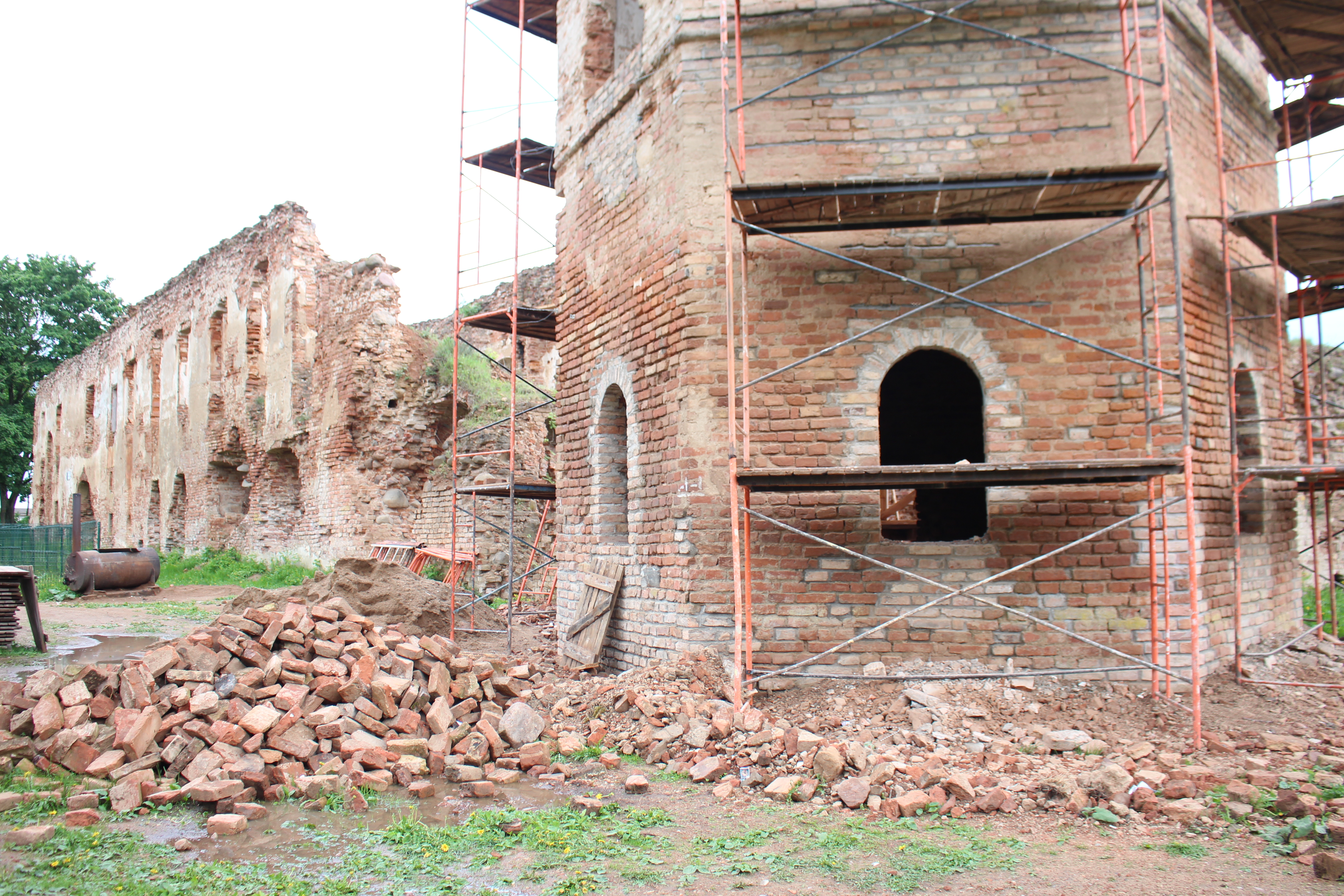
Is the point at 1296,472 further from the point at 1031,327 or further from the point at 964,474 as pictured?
the point at 964,474

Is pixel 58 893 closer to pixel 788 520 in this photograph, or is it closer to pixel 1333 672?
pixel 788 520

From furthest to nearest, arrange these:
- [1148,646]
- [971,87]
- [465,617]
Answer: [465,617] → [971,87] → [1148,646]

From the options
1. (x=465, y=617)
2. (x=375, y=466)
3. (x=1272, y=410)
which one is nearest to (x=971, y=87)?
(x=1272, y=410)

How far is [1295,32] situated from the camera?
8812 mm

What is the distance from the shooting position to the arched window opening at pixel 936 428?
37.9 feet

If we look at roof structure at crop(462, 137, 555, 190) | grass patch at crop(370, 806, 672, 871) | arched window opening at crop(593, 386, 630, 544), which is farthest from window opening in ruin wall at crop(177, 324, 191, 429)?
grass patch at crop(370, 806, 672, 871)

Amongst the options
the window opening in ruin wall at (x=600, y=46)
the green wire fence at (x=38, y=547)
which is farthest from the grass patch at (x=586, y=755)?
the green wire fence at (x=38, y=547)

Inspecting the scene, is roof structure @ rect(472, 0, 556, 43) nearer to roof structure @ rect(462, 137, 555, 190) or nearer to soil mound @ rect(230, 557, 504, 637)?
roof structure @ rect(462, 137, 555, 190)

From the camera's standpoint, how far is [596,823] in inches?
199

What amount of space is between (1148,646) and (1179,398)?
6.83ft

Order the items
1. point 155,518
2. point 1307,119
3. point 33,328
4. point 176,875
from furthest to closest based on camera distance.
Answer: point 33,328 < point 155,518 < point 1307,119 < point 176,875

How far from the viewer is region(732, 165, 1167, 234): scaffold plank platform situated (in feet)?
20.8

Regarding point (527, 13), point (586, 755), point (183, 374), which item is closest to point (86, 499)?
point (183, 374)

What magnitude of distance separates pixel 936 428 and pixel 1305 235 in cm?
468
